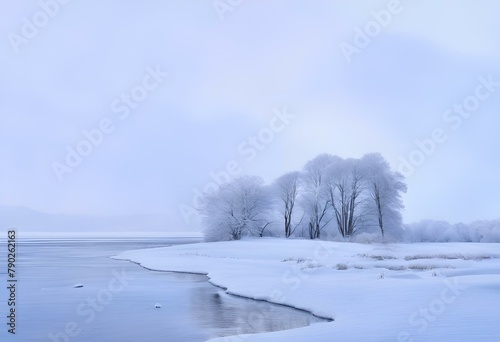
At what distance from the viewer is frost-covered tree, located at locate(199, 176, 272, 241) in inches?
2943

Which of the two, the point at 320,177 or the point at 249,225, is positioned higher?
the point at 320,177

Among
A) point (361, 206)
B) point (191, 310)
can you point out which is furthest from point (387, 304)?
point (361, 206)

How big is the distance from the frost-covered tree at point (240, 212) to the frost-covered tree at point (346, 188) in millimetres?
10791

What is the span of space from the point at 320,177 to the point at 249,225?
12709 millimetres

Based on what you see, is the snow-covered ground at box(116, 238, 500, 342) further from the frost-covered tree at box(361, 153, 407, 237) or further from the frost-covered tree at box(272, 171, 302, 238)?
the frost-covered tree at box(272, 171, 302, 238)

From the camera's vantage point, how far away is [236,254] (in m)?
50.3

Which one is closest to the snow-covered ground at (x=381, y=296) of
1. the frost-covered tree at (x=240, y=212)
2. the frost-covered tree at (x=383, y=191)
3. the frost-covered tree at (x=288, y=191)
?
the frost-covered tree at (x=383, y=191)

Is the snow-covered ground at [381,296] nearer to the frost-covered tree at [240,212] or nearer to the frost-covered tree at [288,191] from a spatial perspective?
the frost-covered tree at [240,212]

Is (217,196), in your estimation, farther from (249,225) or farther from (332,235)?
(332,235)

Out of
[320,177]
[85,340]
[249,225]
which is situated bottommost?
[85,340]

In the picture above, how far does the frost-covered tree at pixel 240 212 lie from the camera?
245 ft

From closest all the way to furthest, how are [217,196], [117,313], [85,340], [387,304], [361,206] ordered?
[85,340], [387,304], [117,313], [361,206], [217,196]

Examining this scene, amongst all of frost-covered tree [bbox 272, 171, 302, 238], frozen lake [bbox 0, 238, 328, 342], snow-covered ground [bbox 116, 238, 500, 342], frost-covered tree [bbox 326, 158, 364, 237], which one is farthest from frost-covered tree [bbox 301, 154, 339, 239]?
frozen lake [bbox 0, 238, 328, 342]

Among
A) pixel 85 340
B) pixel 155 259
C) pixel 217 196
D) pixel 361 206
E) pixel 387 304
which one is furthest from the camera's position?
pixel 217 196
